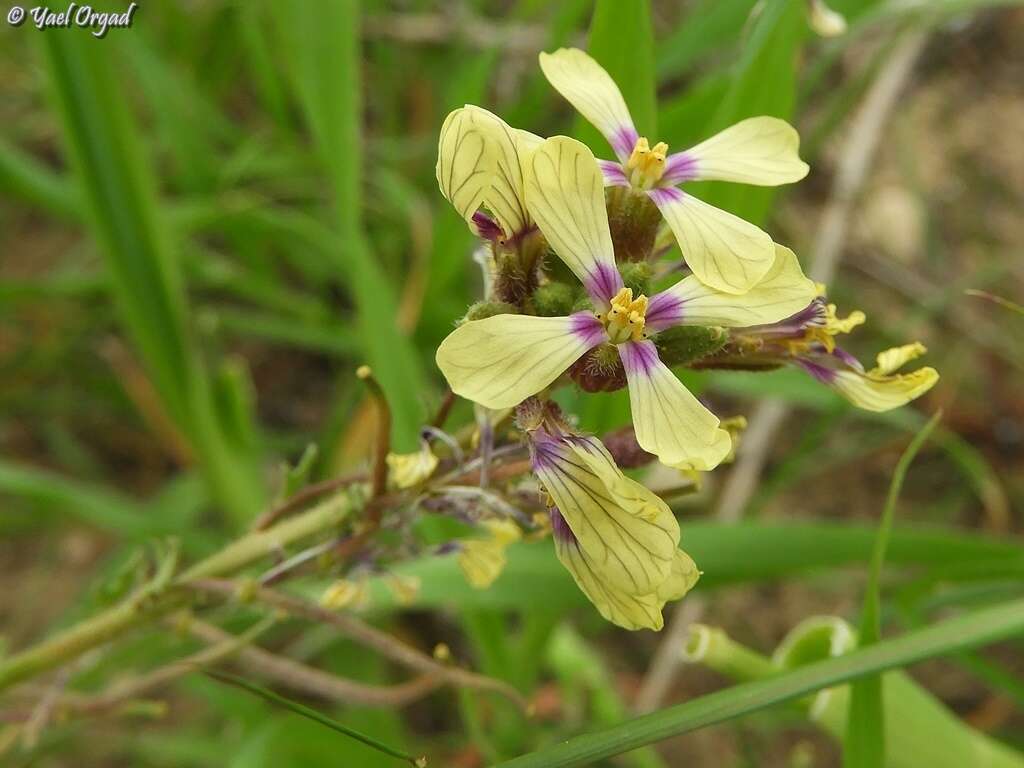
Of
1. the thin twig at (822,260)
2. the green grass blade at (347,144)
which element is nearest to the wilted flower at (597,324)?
the green grass blade at (347,144)

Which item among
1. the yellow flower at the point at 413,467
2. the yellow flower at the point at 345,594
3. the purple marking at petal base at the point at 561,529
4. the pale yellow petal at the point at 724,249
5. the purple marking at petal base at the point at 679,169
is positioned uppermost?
the purple marking at petal base at the point at 679,169

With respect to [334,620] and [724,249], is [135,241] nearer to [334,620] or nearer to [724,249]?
[334,620]

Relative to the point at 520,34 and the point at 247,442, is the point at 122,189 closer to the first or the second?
the point at 247,442

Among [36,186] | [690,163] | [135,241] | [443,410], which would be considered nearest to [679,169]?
[690,163]

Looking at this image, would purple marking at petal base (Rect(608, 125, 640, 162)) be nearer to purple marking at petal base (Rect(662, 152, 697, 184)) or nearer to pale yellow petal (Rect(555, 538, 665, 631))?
purple marking at petal base (Rect(662, 152, 697, 184))

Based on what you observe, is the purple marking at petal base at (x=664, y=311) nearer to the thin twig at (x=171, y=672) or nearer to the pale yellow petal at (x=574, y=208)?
the pale yellow petal at (x=574, y=208)
